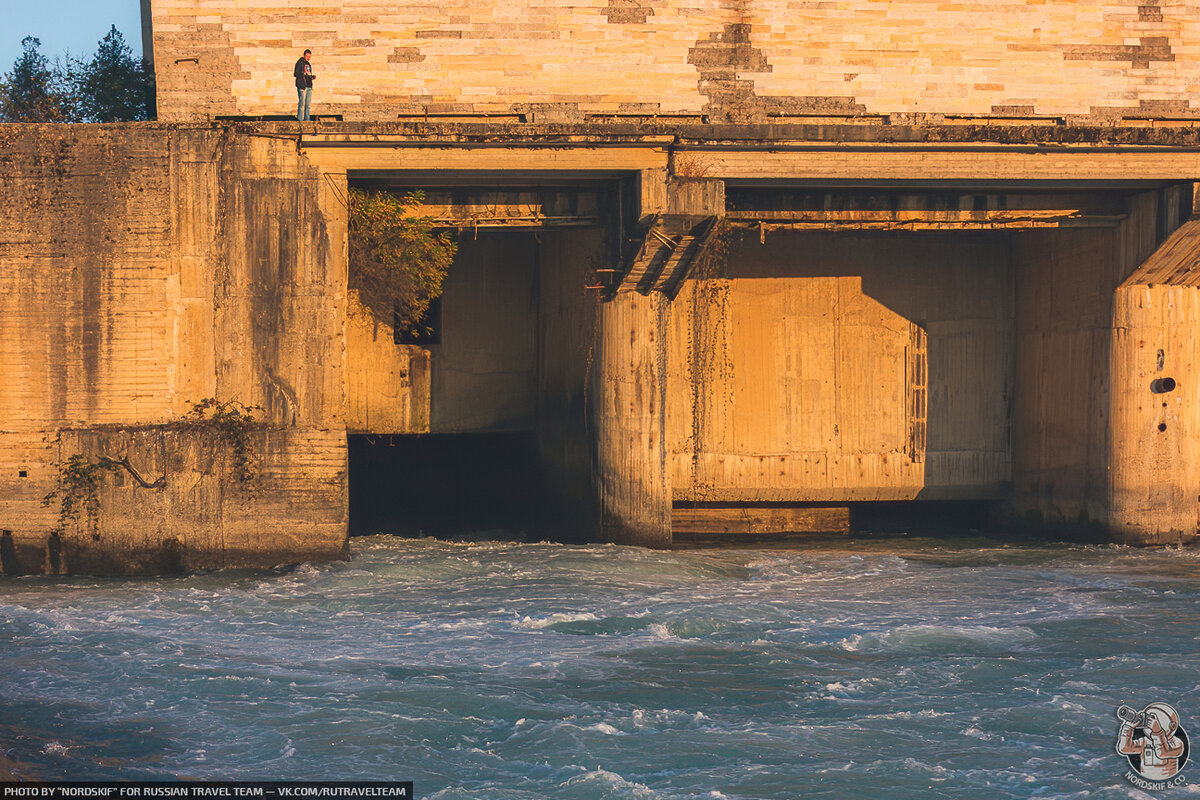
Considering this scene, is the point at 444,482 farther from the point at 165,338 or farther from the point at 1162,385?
the point at 1162,385

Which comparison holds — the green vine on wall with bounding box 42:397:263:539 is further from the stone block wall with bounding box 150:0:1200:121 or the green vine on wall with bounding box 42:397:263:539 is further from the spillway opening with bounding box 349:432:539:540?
the spillway opening with bounding box 349:432:539:540

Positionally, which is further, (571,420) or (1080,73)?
(571,420)

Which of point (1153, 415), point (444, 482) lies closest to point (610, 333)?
point (444, 482)

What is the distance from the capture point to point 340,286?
18344 millimetres

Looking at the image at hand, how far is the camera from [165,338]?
58.5 ft

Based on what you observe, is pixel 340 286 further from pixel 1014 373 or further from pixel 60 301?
pixel 1014 373

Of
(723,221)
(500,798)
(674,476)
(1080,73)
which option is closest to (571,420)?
(674,476)

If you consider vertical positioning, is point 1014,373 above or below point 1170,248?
below

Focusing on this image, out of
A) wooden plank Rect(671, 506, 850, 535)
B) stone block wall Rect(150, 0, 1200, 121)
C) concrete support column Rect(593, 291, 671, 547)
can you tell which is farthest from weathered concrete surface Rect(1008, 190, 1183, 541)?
concrete support column Rect(593, 291, 671, 547)

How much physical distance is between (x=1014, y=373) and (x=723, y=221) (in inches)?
310

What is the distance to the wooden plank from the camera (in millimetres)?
24016

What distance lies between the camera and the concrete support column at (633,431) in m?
20.2
